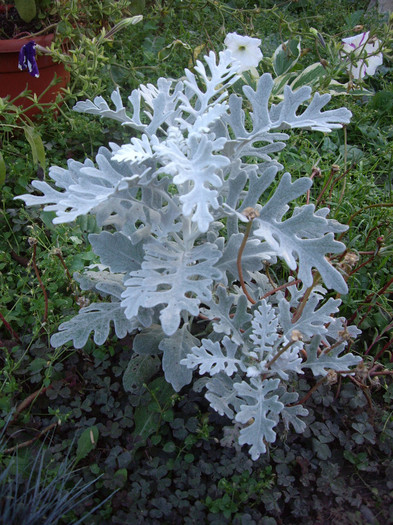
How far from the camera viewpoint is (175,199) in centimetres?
136

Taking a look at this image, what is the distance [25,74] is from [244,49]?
1.01 meters

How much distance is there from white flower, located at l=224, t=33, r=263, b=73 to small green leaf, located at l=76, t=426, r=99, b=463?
1648 mm

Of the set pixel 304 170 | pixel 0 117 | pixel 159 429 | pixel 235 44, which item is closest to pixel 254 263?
pixel 159 429

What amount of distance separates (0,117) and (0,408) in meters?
1.43

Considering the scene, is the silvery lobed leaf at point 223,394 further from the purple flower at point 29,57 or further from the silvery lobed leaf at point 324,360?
the purple flower at point 29,57

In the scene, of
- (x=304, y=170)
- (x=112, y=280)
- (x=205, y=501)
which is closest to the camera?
(x=205, y=501)

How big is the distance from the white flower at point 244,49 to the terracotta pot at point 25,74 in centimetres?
80

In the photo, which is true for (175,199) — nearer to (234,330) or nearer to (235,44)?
(234,330)

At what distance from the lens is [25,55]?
203 centimetres

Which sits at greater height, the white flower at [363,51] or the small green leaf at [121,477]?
the white flower at [363,51]

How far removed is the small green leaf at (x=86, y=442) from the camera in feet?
4.39

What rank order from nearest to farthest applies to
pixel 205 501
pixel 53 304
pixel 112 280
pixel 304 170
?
pixel 205 501 < pixel 112 280 < pixel 53 304 < pixel 304 170

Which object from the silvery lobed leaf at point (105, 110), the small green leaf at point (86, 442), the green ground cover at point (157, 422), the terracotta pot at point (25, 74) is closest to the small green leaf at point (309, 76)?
the green ground cover at point (157, 422)

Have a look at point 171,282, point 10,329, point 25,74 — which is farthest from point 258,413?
point 25,74
